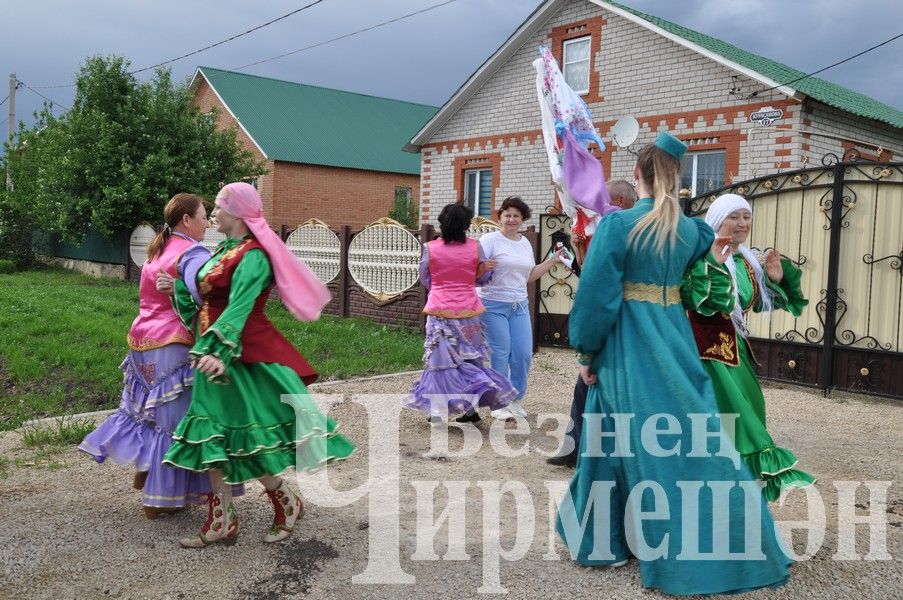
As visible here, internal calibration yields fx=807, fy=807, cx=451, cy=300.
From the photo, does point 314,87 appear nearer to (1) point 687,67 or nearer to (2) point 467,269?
(1) point 687,67

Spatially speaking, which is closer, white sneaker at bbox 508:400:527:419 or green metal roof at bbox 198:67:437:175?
white sneaker at bbox 508:400:527:419

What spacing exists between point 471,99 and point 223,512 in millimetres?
16387

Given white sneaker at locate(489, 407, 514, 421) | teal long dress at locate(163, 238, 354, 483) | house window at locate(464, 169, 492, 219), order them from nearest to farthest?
teal long dress at locate(163, 238, 354, 483) < white sneaker at locate(489, 407, 514, 421) < house window at locate(464, 169, 492, 219)

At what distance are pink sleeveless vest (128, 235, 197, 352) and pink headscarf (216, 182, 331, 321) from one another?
61cm

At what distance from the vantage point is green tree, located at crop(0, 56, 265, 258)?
20141 mm

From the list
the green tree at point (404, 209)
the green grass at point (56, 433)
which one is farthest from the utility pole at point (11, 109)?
the green grass at point (56, 433)

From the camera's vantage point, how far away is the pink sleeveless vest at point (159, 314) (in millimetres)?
4348

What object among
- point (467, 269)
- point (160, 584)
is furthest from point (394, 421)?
point (160, 584)

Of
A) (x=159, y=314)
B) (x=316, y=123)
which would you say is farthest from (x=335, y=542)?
(x=316, y=123)

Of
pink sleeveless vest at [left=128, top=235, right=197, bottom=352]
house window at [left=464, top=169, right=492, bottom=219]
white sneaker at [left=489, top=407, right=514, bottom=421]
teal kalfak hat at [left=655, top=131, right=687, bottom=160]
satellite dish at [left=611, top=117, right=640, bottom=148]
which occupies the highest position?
satellite dish at [left=611, top=117, right=640, bottom=148]

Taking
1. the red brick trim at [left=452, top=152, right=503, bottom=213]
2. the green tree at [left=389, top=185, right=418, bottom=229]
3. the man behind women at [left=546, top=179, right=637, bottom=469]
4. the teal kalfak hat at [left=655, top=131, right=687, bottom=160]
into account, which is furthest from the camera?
the green tree at [left=389, top=185, right=418, bottom=229]

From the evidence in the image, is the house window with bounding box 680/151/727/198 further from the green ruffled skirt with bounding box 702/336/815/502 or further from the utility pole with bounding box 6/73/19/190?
the utility pole with bounding box 6/73/19/190

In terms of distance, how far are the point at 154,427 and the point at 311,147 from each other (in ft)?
79.9

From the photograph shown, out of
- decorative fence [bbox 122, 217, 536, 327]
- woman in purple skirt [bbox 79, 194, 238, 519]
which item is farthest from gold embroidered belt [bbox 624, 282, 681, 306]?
decorative fence [bbox 122, 217, 536, 327]
